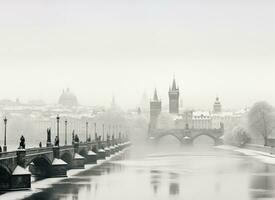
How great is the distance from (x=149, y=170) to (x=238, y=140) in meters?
88.6

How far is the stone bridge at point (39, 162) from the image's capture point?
2345 inches

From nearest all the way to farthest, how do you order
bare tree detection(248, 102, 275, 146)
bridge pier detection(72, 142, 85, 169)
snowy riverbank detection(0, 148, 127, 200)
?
snowy riverbank detection(0, 148, 127, 200) < bridge pier detection(72, 142, 85, 169) < bare tree detection(248, 102, 275, 146)

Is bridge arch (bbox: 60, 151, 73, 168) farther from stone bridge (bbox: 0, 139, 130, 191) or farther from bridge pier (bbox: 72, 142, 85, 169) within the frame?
bridge pier (bbox: 72, 142, 85, 169)

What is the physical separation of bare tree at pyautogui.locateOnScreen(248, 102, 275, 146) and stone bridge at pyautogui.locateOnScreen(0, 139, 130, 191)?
1924 inches

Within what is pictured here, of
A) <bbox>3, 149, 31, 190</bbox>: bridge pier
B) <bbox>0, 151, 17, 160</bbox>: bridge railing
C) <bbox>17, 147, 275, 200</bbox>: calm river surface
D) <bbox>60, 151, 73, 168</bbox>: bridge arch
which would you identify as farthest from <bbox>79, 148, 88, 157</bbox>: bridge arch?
<bbox>0, 151, 17, 160</bbox>: bridge railing

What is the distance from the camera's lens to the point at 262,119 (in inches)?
6068

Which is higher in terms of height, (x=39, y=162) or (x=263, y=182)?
(x=39, y=162)

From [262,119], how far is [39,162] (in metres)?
88.9

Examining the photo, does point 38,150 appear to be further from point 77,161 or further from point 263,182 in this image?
point 263,182

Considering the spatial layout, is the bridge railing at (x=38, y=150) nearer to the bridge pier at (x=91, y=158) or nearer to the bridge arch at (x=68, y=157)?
the bridge arch at (x=68, y=157)

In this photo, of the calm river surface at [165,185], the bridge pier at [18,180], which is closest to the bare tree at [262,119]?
the calm river surface at [165,185]

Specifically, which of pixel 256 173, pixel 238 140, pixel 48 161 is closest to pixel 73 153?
pixel 48 161

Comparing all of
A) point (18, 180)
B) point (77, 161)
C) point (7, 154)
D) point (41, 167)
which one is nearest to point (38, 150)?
point (41, 167)

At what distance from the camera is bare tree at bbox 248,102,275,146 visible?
152262 mm
